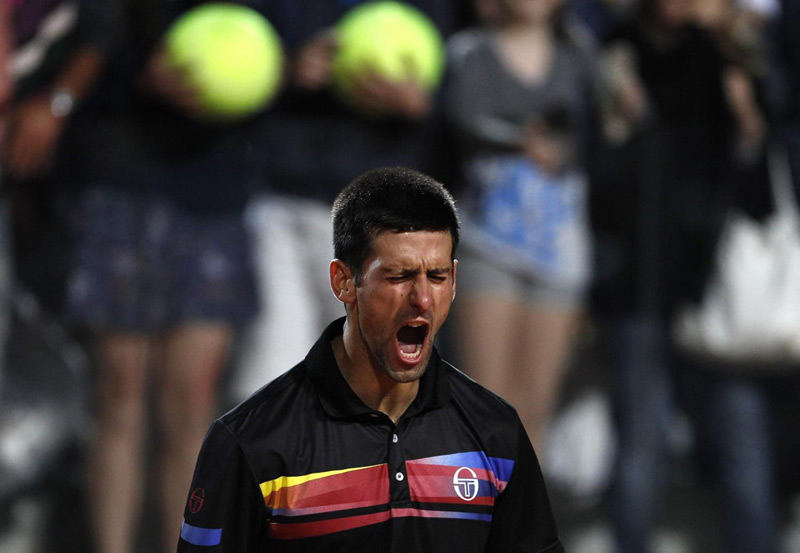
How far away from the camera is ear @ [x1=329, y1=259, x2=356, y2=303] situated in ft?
6.42

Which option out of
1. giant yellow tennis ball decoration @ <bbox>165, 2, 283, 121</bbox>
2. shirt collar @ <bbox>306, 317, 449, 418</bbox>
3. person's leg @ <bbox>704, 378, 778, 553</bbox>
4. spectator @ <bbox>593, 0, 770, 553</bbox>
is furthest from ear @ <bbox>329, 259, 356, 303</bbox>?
person's leg @ <bbox>704, 378, 778, 553</bbox>

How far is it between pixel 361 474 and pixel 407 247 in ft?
1.26

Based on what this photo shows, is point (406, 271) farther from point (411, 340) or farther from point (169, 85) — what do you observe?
point (169, 85)

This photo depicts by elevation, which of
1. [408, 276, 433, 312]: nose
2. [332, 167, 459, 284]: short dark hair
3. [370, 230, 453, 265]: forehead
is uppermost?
[332, 167, 459, 284]: short dark hair

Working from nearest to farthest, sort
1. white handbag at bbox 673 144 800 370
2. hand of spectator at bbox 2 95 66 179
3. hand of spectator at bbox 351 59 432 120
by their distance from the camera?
hand of spectator at bbox 2 95 66 179 < hand of spectator at bbox 351 59 432 120 < white handbag at bbox 673 144 800 370

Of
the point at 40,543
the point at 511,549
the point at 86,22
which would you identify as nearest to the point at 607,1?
the point at 86,22

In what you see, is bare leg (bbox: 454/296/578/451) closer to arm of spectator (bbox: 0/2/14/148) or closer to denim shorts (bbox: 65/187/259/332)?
denim shorts (bbox: 65/187/259/332)

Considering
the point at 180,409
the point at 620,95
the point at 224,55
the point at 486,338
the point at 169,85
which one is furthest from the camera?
the point at 620,95

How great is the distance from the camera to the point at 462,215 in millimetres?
4926

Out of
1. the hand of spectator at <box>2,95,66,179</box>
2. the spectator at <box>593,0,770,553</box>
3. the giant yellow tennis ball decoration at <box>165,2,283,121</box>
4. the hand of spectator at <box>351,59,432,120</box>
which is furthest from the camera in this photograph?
the spectator at <box>593,0,770,553</box>

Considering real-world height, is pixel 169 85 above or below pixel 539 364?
above

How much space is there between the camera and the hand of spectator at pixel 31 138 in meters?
4.52

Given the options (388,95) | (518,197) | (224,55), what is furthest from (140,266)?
(518,197)

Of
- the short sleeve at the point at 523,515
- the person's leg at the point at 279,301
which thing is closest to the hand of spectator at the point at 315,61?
the person's leg at the point at 279,301
